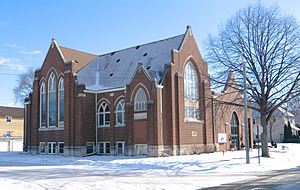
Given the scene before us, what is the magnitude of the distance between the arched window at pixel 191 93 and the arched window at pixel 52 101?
1506 cm

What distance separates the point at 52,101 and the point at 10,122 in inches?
1367

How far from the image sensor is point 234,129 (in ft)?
160

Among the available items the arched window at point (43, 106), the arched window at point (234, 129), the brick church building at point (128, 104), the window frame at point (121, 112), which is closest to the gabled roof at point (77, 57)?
the brick church building at point (128, 104)

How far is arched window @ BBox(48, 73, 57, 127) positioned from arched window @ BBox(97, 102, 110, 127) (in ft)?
17.4

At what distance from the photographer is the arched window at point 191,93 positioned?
128 feet

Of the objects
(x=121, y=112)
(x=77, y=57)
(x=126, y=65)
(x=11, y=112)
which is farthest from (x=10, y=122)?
(x=121, y=112)

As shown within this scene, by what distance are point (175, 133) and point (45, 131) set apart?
15970 millimetres

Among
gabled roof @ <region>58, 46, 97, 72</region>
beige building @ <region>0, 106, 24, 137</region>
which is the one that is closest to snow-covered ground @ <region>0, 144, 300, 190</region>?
gabled roof @ <region>58, 46, 97, 72</region>

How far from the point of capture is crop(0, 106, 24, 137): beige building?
71.6m

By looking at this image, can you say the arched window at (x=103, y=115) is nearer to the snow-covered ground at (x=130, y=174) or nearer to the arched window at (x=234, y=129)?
the snow-covered ground at (x=130, y=174)

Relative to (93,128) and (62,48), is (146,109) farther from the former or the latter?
(62,48)

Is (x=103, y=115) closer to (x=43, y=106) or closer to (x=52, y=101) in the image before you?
A: (x=52, y=101)

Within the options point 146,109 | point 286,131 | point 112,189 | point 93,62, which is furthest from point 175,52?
point 286,131

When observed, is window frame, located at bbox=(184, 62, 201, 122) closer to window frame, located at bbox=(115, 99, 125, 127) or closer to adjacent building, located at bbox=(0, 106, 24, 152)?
window frame, located at bbox=(115, 99, 125, 127)
